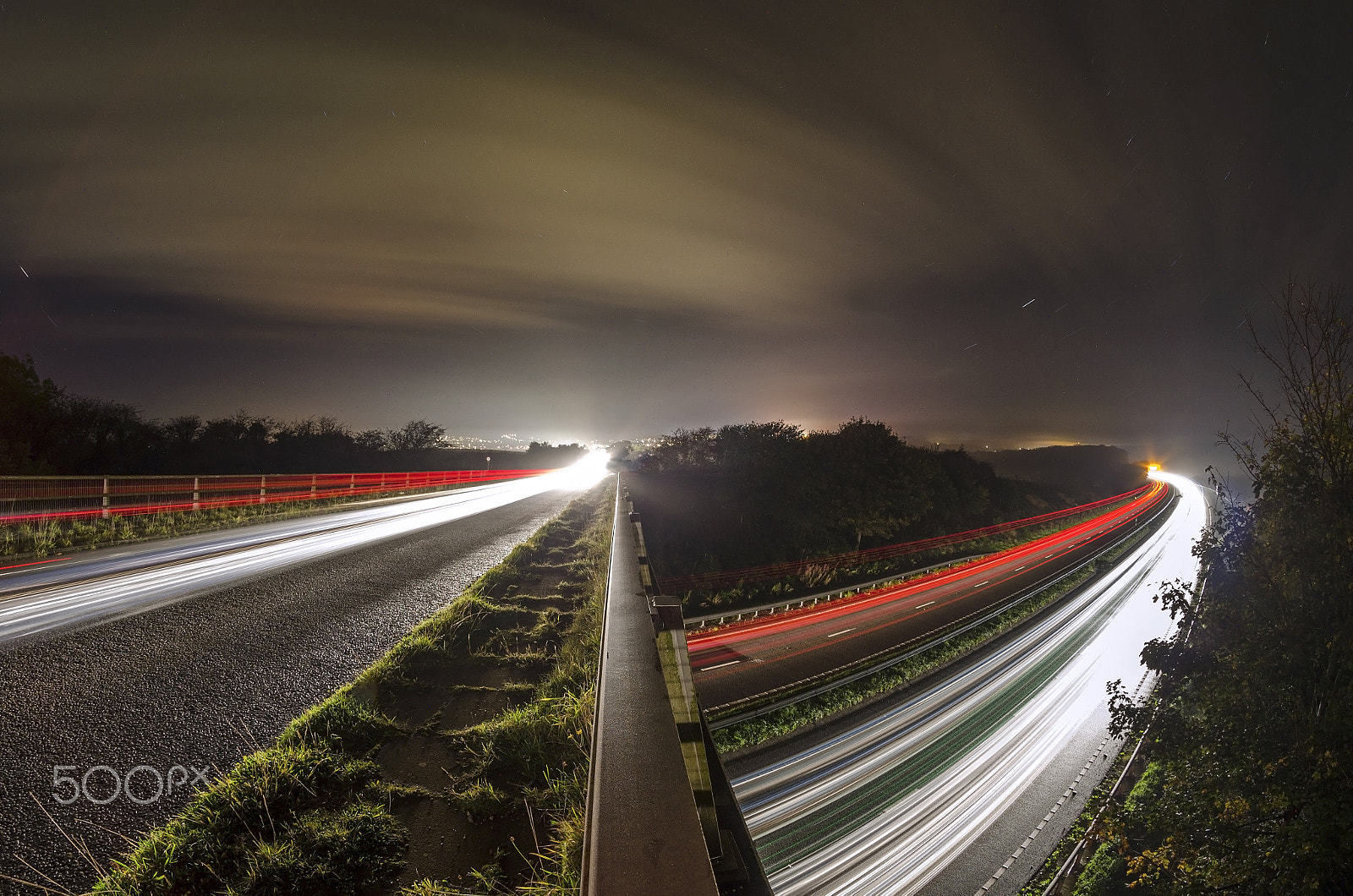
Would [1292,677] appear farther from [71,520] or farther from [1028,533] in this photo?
[1028,533]

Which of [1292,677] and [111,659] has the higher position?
[111,659]

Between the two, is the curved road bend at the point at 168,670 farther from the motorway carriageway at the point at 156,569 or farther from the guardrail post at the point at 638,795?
the guardrail post at the point at 638,795

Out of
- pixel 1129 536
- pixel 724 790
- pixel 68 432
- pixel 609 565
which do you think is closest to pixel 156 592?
pixel 609 565

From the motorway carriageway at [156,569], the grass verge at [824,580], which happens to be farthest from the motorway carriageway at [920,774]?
the motorway carriageway at [156,569]

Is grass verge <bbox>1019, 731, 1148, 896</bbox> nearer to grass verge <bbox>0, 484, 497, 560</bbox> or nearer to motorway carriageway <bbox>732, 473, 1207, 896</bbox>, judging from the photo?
motorway carriageway <bbox>732, 473, 1207, 896</bbox>

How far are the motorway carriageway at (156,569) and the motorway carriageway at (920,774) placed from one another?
43.0 feet

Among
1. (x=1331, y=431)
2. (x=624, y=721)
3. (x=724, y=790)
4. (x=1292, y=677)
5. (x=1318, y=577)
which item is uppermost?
(x=1331, y=431)

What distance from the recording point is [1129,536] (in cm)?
5453

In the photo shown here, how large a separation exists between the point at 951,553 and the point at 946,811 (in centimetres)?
3499

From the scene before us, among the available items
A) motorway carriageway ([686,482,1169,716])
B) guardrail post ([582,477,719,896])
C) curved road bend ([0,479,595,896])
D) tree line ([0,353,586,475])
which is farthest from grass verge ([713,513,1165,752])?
tree line ([0,353,586,475])

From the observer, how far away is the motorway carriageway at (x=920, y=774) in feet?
43.1

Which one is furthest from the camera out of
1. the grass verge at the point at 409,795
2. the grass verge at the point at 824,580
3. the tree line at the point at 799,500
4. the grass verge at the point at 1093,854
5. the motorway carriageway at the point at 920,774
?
the tree line at the point at 799,500

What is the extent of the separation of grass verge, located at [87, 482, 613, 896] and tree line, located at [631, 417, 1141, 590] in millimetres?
28673

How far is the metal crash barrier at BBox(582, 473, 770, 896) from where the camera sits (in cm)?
203
